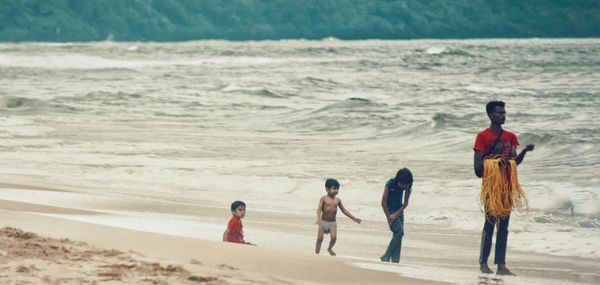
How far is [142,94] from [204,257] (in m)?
30.4

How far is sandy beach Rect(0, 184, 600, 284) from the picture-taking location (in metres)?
6.37

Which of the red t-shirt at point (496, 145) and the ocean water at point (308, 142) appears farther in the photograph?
the ocean water at point (308, 142)

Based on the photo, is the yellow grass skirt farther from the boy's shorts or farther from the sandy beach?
the boy's shorts

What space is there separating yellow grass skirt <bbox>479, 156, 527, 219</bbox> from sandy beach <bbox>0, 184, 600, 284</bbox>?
52 cm

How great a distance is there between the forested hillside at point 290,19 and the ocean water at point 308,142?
329ft

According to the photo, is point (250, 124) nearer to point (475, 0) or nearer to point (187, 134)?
point (187, 134)

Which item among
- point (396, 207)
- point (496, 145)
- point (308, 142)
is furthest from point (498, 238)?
point (308, 142)

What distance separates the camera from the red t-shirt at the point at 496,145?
7.82 m

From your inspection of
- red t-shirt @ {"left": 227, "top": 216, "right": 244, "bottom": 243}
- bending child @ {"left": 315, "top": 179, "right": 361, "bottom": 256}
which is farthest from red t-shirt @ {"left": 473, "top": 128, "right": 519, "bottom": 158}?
red t-shirt @ {"left": 227, "top": 216, "right": 244, "bottom": 243}

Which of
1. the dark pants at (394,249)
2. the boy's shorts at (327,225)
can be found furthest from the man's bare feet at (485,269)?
the boy's shorts at (327,225)

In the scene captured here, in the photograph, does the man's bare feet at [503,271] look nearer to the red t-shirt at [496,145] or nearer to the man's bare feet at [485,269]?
the man's bare feet at [485,269]

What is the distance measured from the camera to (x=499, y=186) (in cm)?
773

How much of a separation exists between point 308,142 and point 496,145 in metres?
14.0

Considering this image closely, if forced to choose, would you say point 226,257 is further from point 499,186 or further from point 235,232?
point 499,186
